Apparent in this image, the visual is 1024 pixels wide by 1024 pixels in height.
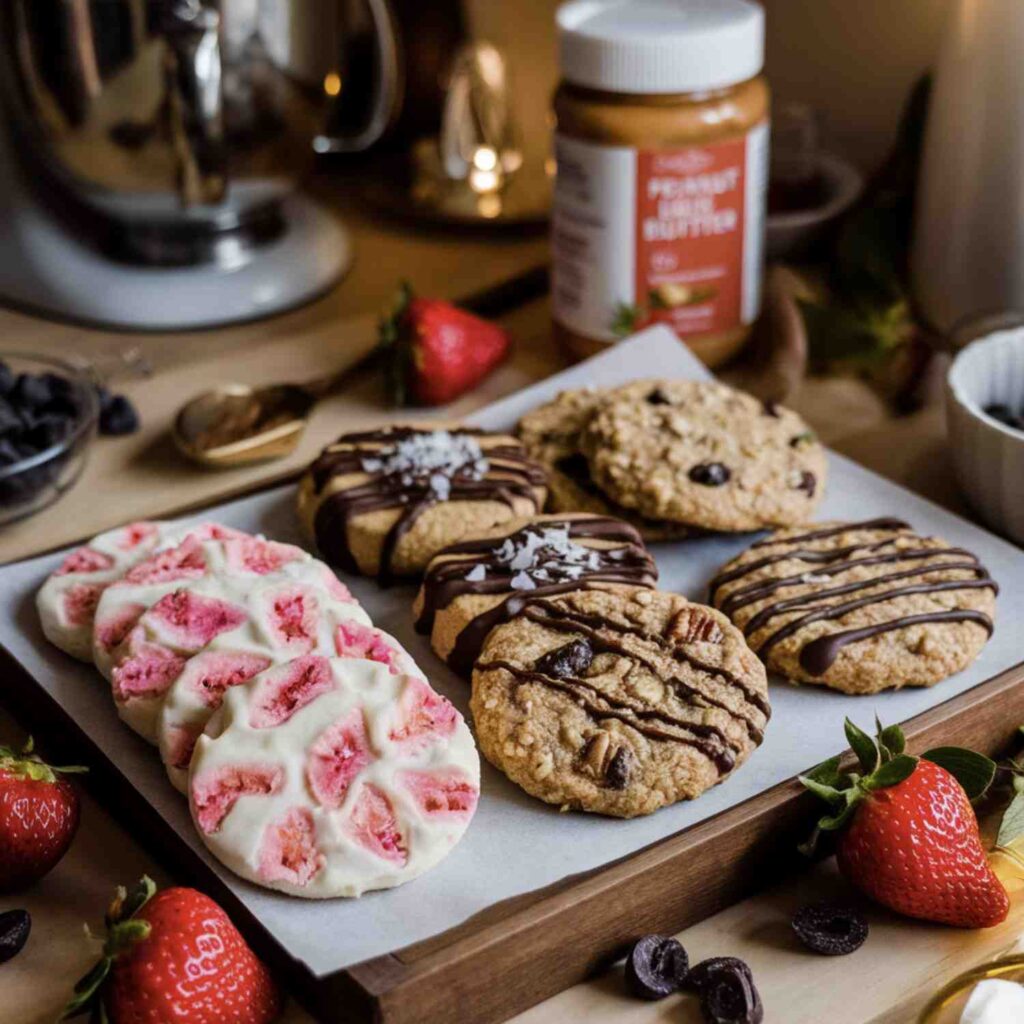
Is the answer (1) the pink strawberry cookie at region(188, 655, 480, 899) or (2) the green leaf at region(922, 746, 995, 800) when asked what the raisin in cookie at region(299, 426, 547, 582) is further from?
(2) the green leaf at region(922, 746, 995, 800)

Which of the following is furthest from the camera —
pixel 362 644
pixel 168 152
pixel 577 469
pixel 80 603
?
pixel 168 152

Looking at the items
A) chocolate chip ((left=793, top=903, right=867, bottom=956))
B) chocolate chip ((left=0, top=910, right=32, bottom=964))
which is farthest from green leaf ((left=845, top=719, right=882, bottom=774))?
chocolate chip ((left=0, top=910, right=32, bottom=964))

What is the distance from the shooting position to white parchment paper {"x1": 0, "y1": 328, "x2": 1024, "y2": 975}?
0.91 metres

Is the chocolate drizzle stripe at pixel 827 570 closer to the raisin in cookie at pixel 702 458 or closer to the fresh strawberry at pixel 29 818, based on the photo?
the raisin in cookie at pixel 702 458

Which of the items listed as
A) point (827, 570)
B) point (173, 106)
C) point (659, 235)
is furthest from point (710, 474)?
point (173, 106)

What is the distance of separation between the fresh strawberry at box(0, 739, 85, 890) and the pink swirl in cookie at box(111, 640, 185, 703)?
0.08 m

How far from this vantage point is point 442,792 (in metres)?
0.95

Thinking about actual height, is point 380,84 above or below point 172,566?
above

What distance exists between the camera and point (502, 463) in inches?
52.2

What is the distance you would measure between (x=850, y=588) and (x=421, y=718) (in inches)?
16.0

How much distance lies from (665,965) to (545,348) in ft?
3.11

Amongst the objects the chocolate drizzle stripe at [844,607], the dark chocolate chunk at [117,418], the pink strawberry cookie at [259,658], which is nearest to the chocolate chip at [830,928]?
the chocolate drizzle stripe at [844,607]

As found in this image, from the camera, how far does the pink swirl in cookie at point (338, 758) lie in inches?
36.6

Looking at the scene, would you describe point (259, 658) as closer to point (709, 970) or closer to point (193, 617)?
point (193, 617)
